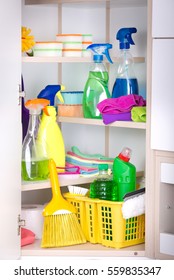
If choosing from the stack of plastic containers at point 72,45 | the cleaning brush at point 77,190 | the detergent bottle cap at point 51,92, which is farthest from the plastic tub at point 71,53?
the cleaning brush at point 77,190

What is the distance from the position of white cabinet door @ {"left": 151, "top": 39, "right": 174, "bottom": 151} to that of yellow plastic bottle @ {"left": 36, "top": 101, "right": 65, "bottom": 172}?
0.40m

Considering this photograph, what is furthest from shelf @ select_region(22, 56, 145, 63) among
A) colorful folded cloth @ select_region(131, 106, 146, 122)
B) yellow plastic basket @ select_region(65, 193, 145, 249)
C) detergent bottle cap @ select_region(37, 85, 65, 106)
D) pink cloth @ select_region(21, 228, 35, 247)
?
pink cloth @ select_region(21, 228, 35, 247)

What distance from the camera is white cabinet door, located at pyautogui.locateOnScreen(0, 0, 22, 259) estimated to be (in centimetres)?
274

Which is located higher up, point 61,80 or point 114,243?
point 61,80

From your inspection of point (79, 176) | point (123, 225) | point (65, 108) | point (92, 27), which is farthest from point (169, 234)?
point (92, 27)

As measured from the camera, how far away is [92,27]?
3318mm

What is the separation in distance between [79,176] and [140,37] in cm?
58

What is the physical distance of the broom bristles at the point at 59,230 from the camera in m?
3.01

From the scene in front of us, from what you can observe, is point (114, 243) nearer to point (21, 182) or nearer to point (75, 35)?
point (21, 182)

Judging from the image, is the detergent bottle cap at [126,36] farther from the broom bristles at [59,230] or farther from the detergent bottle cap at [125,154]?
the broom bristles at [59,230]

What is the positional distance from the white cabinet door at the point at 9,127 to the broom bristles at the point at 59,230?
0.16 m

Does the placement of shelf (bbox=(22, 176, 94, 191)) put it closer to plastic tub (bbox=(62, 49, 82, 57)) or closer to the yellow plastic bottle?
the yellow plastic bottle

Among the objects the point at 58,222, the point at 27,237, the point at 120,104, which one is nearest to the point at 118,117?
the point at 120,104

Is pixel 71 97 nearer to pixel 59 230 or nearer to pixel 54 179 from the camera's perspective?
pixel 54 179
